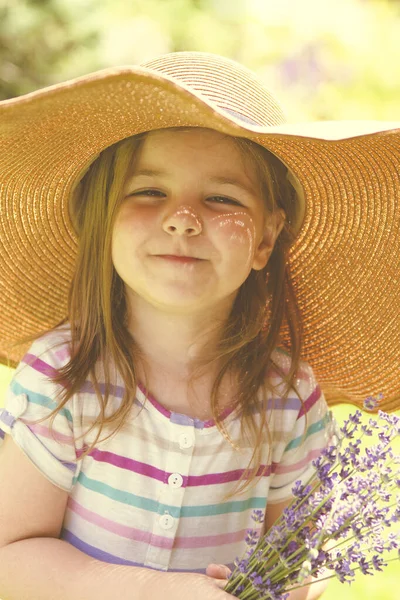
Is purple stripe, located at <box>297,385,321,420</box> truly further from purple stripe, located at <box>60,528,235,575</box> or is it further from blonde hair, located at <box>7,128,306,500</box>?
purple stripe, located at <box>60,528,235,575</box>

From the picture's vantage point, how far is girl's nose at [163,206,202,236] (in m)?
1.59

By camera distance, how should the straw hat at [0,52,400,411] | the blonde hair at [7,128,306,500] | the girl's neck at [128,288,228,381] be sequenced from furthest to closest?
1. the girl's neck at [128,288,228,381]
2. the blonde hair at [7,128,306,500]
3. the straw hat at [0,52,400,411]

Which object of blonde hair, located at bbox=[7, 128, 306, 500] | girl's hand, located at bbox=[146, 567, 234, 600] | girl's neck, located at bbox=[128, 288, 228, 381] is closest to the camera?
girl's hand, located at bbox=[146, 567, 234, 600]

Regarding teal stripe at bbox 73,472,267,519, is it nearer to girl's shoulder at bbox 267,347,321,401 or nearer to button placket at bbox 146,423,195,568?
button placket at bbox 146,423,195,568

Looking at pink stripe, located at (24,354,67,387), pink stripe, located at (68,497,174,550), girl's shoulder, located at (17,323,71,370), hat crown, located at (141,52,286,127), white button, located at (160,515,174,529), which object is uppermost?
hat crown, located at (141,52,286,127)

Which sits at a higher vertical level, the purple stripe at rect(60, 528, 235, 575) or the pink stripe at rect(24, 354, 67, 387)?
the pink stripe at rect(24, 354, 67, 387)

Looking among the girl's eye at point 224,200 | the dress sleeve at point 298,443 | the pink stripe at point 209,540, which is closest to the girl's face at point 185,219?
the girl's eye at point 224,200

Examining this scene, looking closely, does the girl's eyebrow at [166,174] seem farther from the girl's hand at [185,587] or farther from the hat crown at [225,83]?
the girl's hand at [185,587]

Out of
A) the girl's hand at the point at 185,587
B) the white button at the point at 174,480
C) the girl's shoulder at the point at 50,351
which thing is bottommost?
the girl's hand at the point at 185,587

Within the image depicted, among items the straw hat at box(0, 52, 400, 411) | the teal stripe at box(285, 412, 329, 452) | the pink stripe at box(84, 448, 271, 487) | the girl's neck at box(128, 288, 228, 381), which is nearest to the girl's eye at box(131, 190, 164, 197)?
the straw hat at box(0, 52, 400, 411)

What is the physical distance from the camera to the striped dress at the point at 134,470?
5.50 ft

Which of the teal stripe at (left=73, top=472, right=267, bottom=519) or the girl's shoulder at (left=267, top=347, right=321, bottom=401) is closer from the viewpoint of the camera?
the teal stripe at (left=73, top=472, right=267, bottom=519)

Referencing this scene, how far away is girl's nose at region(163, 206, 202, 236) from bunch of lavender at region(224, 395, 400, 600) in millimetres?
458

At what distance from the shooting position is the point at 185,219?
5.21 feet
